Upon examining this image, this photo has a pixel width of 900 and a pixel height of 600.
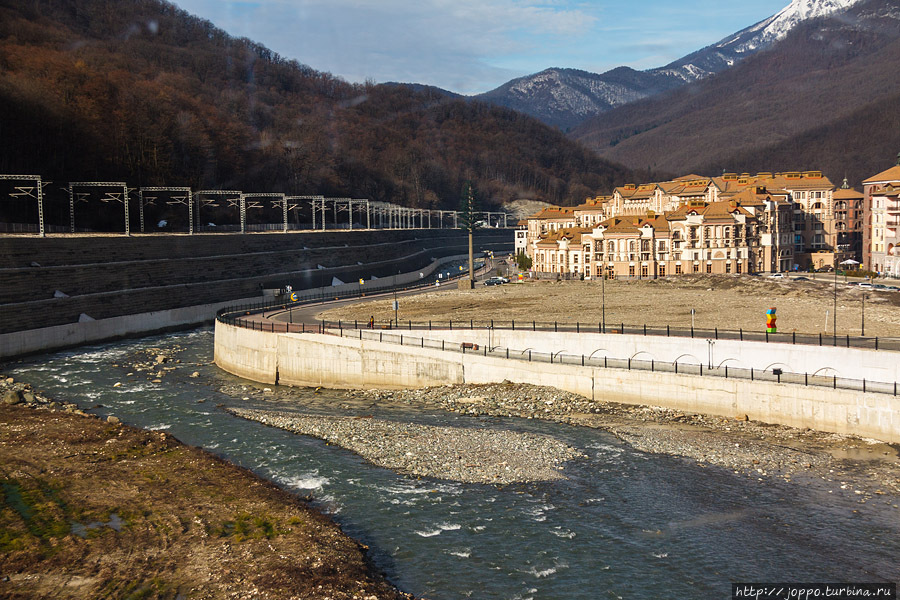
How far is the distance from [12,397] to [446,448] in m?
30.6

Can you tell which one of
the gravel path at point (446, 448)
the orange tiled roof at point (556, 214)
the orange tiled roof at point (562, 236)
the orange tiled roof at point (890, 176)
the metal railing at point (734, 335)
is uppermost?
the orange tiled roof at point (890, 176)

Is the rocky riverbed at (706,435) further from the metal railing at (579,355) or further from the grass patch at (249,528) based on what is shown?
the grass patch at (249,528)

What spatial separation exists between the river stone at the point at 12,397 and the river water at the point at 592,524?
13867 mm

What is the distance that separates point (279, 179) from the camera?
190625 mm

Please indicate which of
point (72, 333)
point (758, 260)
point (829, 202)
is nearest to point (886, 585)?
point (72, 333)

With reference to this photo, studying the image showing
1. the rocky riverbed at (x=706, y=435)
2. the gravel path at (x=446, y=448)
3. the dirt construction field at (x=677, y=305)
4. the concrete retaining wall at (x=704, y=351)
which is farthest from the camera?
the dirt construction field at (x=677, y=305)

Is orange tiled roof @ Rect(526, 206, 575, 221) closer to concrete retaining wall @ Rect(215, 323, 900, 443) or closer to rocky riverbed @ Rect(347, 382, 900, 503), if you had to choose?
concrete retaining wall @ Rect(215, 323, 900, 443)

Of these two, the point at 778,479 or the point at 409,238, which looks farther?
the point at 409,238

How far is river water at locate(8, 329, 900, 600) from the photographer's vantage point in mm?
26953

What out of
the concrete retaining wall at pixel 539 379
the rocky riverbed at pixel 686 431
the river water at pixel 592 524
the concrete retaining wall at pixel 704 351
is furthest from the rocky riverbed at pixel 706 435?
the concrete retaining wall at pixel 704 351

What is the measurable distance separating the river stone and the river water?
1387cm

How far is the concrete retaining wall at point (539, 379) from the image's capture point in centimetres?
4169

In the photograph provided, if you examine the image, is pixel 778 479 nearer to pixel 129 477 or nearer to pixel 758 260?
pixel 129 477

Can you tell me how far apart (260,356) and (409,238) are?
322 feet
